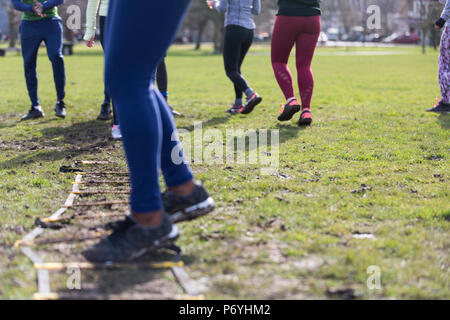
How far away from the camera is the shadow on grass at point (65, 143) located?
5066 millimetres

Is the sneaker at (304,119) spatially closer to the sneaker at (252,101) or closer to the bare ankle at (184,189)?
the sneaker at (252,101)

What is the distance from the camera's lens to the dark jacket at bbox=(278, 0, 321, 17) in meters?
6.47

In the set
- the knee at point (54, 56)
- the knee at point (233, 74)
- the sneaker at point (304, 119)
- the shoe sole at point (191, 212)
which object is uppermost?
the knee at point (54, 56)

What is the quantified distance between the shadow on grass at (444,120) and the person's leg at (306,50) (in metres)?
1.76

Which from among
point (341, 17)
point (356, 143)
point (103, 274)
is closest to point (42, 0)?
point (356, 143)

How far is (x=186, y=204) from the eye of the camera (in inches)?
110

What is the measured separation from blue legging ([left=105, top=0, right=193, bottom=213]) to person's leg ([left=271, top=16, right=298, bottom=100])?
423cm

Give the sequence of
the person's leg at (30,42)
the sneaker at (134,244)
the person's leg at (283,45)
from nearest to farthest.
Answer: the sneaker at (134,244)
the person's leg at (283,45)
the person's leg at (30,42)

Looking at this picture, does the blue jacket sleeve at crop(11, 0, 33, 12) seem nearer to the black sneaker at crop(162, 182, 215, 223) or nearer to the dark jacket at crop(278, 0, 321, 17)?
the dark jacket at crop(278, 0, 321, 17)

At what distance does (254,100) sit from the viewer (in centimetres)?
727

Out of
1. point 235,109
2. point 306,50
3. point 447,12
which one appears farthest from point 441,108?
point 235,109

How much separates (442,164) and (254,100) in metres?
3.07

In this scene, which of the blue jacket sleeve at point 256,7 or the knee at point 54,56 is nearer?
the knee at point 54,56

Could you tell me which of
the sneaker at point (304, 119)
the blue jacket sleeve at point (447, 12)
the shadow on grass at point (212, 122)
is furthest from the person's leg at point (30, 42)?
the blue jacket sleeve at point (447, 12)
